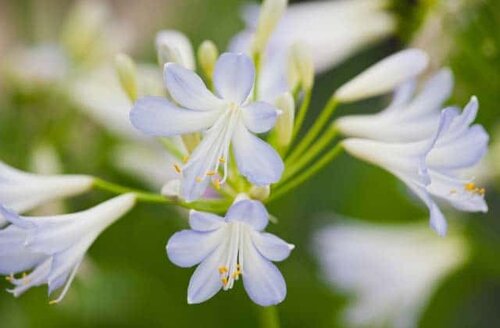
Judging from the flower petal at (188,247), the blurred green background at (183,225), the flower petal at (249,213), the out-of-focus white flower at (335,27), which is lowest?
the blurred green background at (183,225)

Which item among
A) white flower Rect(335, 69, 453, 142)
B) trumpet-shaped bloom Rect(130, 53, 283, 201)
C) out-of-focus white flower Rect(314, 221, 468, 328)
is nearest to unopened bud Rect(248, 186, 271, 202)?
trumpet-shaped bloom Rect(130, 53, 283, 201)

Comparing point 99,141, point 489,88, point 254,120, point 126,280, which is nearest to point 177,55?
point 254,120

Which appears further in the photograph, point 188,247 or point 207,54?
point 207,54

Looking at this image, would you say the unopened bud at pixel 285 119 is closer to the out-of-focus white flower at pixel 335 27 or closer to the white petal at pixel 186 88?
the white petal at pixel 186 88

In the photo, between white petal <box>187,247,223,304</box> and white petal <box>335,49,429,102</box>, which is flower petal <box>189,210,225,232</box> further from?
white petal <box>335,49,429,102</box>

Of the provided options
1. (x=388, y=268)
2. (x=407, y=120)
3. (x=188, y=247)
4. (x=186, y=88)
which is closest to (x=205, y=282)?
(x=188, y=247)

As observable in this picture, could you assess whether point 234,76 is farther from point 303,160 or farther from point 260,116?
point 303,160

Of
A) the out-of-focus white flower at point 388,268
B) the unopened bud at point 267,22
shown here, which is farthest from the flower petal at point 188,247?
the out-of-focus white flower at point 388,268
